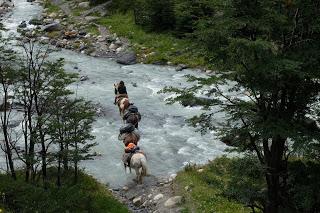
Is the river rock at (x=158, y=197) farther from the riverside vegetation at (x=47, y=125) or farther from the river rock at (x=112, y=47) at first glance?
the river rock at (x=112, y=47)

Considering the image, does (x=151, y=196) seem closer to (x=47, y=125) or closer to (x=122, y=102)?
(x=47, y=125)

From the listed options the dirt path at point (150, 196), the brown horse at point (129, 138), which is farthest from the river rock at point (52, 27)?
the dirt path at point (150, 196)

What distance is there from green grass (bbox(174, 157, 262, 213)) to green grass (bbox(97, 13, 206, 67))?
14396 mm

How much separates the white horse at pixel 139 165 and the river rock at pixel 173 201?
7.90 ft

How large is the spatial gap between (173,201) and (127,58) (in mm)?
22765

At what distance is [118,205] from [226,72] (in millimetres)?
7588

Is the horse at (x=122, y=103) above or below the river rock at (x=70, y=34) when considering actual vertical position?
above

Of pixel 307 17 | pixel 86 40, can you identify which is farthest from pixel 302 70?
pixel 86 40

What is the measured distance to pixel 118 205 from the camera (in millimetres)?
16297

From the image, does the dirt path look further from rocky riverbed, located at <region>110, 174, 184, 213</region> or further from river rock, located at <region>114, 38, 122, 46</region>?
river rock, located at <region>114, 38, 122, 46</region>

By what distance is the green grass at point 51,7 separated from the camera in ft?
181

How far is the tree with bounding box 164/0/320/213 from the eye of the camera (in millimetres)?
9219

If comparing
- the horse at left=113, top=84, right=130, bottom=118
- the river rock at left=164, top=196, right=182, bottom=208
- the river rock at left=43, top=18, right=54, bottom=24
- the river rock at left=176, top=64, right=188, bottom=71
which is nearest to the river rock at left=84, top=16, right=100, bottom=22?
the river rock at left=43, top=18, right=54, bottom=24

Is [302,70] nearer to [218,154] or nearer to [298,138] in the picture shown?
[298,138]
